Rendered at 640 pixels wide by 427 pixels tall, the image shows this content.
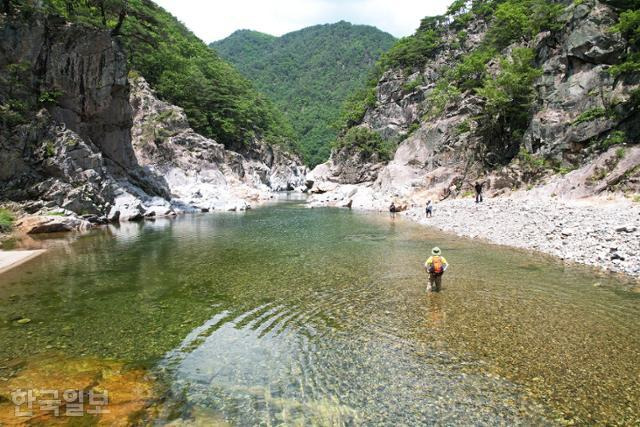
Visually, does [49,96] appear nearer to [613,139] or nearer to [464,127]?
[464,127]

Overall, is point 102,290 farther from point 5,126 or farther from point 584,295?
point 5,126

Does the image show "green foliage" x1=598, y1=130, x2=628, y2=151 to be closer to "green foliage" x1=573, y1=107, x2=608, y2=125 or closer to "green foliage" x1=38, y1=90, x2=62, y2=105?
"green foliage" x1=573, y1=107, x2=608, y2=125

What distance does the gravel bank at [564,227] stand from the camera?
15.6m

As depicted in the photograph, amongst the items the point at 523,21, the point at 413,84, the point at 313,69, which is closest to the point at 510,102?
the point at 523,21

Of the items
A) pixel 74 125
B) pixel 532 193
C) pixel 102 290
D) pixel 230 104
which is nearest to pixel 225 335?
pixel 102 290

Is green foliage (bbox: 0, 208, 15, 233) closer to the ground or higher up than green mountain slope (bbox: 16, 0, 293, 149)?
closer to the ground

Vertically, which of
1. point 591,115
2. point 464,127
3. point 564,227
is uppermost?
point 464,127

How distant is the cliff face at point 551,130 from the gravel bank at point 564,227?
3.07 m

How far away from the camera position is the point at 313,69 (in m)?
169

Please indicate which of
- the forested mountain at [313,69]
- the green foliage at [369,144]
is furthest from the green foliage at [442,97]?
the forested mountain at [313,69]

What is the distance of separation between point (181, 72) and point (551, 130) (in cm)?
5759

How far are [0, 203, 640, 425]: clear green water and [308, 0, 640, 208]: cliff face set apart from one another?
15.4 m

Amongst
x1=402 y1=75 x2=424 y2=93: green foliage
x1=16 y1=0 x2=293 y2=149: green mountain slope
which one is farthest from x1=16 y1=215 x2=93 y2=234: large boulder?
x1=402 y1=75 x2=424 y2=93: green foliage

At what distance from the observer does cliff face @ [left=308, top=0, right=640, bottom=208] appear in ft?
87.1
